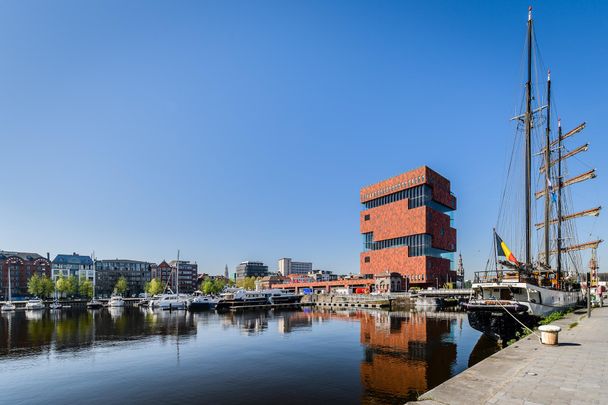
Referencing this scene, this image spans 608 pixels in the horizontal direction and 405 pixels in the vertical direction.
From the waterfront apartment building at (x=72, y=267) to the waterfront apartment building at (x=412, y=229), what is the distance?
469 feet

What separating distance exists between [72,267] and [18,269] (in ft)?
92.9

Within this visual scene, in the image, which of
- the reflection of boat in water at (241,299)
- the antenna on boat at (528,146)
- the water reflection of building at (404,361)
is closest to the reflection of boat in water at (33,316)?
the reflection of boat in water at (241,299)

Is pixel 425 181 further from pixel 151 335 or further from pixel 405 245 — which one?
pixel 151 335

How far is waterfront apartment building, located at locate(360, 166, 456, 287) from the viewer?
11462 centimetres

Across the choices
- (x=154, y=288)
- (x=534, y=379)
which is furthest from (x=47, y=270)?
(x=534, y=379)

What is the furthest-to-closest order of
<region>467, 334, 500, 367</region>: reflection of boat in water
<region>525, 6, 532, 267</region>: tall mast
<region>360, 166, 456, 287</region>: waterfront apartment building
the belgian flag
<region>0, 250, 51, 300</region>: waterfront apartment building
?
<region>0, 250, 51, 300</region>: waterfront apartment building, <region>360, 166, 456, 287</region>: waterfront apartment building, <region>525, 6, 532, 267</region>: tall mast, the belgian flag, <region>467, 334, 500, 367</region>: reflection of boat in water

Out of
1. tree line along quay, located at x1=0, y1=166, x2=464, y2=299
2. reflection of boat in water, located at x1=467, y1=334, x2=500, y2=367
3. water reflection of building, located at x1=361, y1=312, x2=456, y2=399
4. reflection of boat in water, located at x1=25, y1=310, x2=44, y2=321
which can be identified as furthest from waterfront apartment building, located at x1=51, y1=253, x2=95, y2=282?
reflection of boat in water, located at x1=467, y1=334, x2=500, y2=367

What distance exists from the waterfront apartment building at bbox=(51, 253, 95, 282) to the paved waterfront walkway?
207178 mm

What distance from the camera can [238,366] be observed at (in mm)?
28281

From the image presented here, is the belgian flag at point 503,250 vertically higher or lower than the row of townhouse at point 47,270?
higher

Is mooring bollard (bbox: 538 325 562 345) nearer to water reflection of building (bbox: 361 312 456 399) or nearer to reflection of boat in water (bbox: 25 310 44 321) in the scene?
water reflection of building (bbox: 361 312 456 399)

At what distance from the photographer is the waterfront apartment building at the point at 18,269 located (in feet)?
530

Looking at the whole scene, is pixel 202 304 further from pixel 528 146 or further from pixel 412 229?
pixel 528 146

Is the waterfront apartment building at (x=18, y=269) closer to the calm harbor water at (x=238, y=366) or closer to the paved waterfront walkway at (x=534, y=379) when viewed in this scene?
the calm harbor water at (x=238, y=366)
